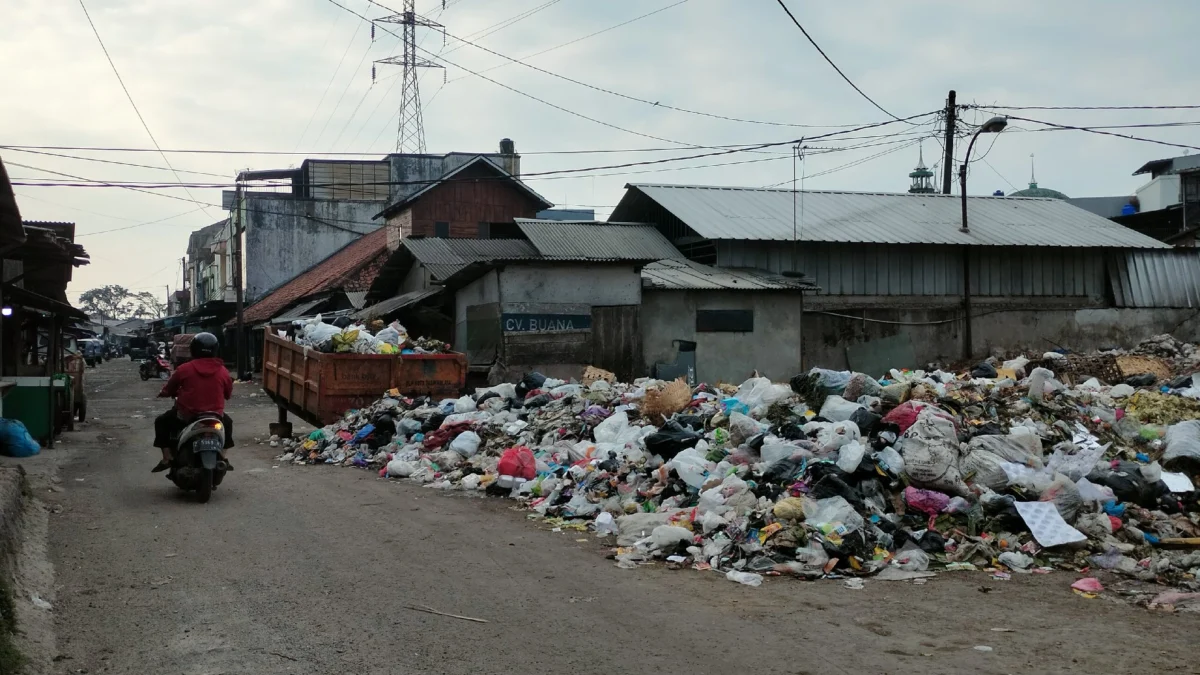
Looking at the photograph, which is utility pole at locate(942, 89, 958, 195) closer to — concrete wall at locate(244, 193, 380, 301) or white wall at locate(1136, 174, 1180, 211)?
white wall at locate(1136, 174, 1180, 211)

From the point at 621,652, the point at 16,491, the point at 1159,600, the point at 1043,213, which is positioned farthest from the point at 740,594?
the point at 1043,213

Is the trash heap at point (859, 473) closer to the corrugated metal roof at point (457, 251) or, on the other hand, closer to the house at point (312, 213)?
the corrugated metal roof at point (457, 251)

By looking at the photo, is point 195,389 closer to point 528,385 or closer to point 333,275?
point 528,385

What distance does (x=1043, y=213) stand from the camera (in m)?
27.9

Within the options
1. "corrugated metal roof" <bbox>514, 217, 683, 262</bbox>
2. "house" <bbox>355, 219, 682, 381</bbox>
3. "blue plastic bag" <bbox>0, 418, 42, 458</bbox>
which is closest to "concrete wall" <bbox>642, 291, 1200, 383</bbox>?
"house" <bbox>355, 219, 682, 381</bbox>

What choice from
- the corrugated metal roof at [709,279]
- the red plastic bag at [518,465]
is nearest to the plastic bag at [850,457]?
the red plastic bag at [518,465]

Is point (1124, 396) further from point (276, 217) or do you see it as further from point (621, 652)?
point (276, 217)

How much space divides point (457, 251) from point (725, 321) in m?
6.71

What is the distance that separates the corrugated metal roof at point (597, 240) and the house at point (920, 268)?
0.70 metres

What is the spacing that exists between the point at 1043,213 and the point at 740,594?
25641 mm

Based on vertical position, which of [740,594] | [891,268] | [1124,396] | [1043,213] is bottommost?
[740,594]

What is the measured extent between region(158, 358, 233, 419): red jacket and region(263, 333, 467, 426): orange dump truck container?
4432mm

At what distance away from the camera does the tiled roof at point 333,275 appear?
1277 inches

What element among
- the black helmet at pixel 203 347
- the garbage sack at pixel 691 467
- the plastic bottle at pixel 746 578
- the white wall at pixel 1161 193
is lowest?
the plastic bottle at pixel 746 578
